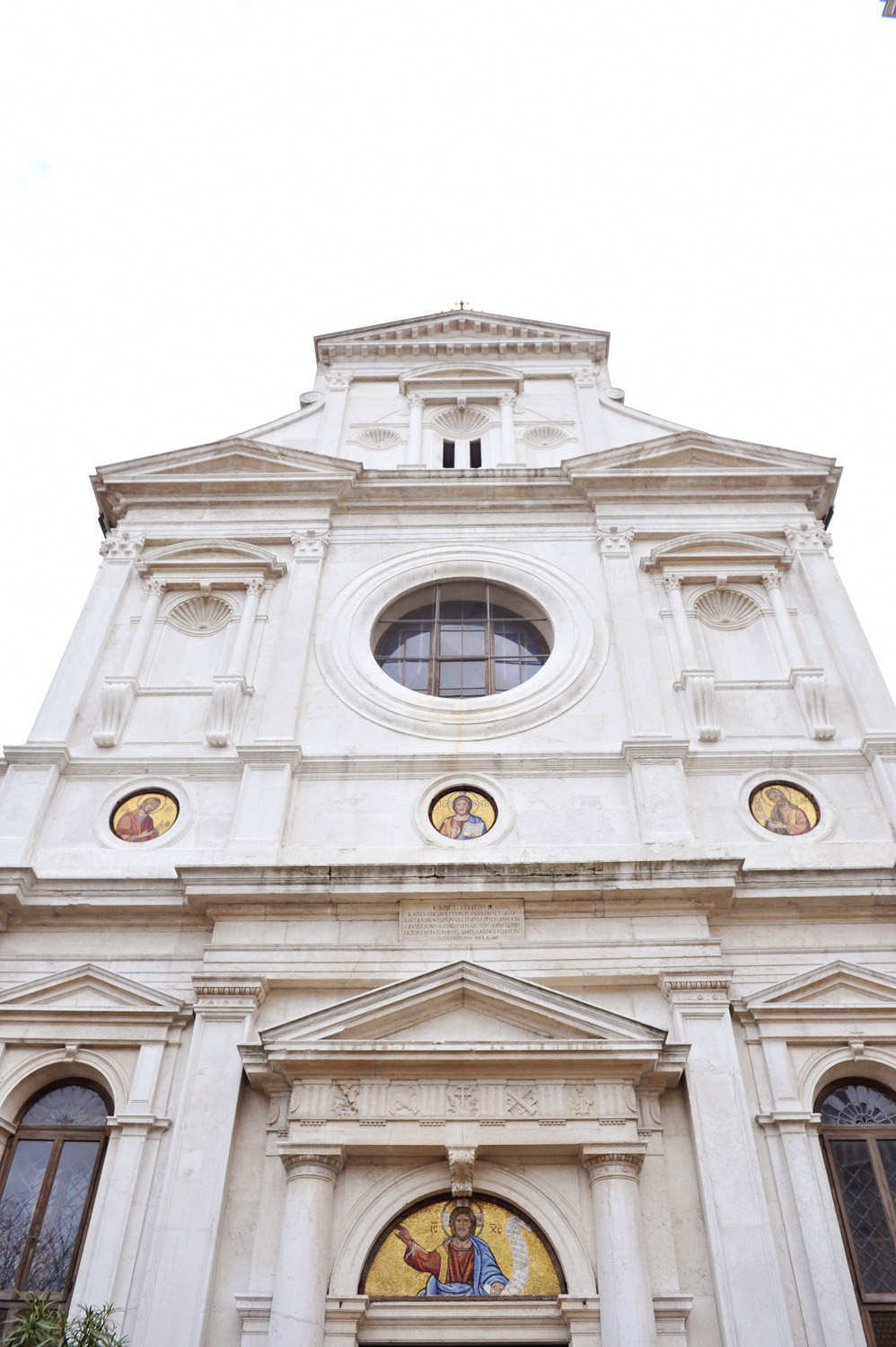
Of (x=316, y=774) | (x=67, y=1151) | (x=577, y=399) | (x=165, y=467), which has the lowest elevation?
(x=67, y=1151)

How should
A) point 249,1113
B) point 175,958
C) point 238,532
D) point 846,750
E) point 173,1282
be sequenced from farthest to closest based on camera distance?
1. point 238,532
2. point 846,750
3. point 175,958
4. point 249,1113
5. point 173,1282

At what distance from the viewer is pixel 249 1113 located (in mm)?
10953

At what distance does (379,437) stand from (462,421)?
155cm

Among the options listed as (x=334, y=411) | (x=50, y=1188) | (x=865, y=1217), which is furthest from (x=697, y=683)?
(x=50, y=1188)

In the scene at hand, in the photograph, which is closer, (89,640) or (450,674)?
(89,640)

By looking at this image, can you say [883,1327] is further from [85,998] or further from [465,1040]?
[85,998]

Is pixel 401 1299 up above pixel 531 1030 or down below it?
below

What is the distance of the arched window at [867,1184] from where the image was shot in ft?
32.5

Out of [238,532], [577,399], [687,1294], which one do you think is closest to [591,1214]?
[687,1294]

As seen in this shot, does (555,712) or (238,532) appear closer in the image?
(555,712)

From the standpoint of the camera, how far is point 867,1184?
10555 millimetres

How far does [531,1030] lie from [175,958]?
3832mm

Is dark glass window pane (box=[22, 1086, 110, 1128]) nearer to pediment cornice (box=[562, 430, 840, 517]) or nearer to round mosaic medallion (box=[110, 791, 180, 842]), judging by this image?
round mosaic medallion (box=[110, 791, 180, 842])

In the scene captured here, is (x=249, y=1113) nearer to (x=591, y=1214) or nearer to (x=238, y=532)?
(x=591, y=1214)
